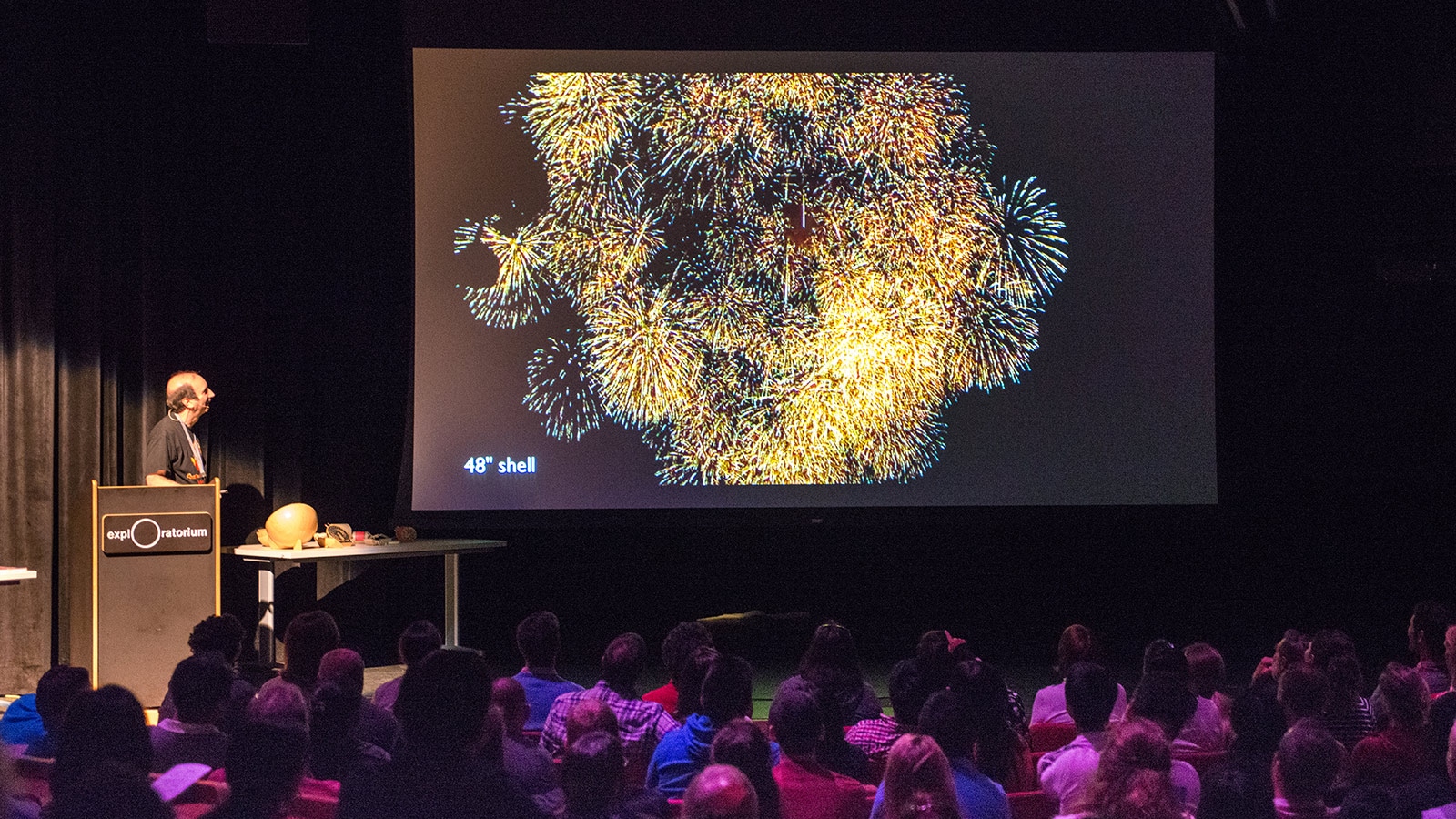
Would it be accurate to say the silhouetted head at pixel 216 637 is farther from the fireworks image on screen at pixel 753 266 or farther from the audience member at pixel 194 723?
the fireworks image on screen at pixel 753 266

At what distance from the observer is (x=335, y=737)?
279 cm

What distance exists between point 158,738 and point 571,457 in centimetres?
388

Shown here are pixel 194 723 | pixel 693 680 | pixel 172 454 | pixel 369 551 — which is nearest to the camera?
pixel 194 723

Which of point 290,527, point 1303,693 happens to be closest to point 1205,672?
point 1303,693

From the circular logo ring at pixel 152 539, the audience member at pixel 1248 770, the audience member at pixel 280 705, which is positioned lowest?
the audience member at pixel 1248 770

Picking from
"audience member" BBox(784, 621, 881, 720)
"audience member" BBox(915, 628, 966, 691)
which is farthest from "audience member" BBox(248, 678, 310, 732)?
"audience member" BBox(915, 628, 966, 691)

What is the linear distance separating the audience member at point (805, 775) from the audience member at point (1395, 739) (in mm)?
1073

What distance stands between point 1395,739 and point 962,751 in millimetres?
1107

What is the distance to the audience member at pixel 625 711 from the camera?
10.8ft

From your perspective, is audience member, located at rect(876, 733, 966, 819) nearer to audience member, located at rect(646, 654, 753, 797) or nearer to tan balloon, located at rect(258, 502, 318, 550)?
audience member, located at rect(646, 654, 753, 797)

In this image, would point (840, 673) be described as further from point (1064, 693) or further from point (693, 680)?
point (1064, 693)

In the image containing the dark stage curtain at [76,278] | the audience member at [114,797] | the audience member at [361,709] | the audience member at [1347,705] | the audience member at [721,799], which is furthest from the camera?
the dark stage curtain at [76,278]

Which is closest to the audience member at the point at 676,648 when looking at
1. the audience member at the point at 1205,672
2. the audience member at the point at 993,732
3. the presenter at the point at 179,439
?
the audience member at the point at 993,732

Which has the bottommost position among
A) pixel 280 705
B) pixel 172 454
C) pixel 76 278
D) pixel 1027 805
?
pixel 1027 805
